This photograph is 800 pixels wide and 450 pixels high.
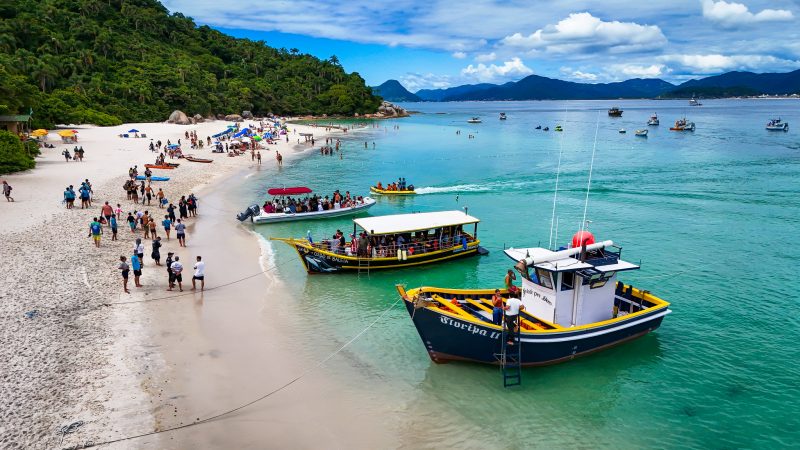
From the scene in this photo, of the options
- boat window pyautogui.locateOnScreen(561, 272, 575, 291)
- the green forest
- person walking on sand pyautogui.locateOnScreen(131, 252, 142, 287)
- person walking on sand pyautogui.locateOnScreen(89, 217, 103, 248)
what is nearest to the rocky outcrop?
the green forest

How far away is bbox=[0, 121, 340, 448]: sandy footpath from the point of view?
11805mm

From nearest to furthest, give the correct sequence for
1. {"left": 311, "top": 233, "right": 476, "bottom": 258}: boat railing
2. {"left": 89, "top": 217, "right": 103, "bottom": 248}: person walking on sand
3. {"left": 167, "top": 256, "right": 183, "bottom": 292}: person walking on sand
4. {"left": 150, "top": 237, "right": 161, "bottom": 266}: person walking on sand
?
1. {"left": 167, "top": 256, "right": 183, "bottom": 292}: person walking on sand
2. {"left": 150, "top": 237, "right": 161, "bottom": 266}: person walking on sand
3. {"left": 89, "top": 217, "right": 103, "bottom": 248}: person walking on sand
4. {"left": 311, "top": 233, "right": 476, "bottom": 258}: boat railing

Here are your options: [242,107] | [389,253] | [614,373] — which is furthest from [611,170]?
[242,107]

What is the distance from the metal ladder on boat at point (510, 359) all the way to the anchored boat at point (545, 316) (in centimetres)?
3

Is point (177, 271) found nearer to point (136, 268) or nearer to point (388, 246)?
point (136, 268)

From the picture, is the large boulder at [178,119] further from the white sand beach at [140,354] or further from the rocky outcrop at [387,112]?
the rocky outcrop at [387,112]

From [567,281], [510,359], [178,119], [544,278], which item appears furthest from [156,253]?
[178,119]

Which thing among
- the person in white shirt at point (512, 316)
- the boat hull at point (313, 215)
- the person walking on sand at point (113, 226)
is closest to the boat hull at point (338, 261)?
the person walking on sand at point (113, 226)

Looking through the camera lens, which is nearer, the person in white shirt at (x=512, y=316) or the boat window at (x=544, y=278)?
the person in white shirt at (x=512, y=316)

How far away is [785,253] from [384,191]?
29.0 meters

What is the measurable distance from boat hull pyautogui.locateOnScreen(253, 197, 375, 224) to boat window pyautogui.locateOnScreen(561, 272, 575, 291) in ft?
71.7

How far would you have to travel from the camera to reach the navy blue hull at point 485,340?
48.9 ft

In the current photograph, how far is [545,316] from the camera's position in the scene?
16203mm

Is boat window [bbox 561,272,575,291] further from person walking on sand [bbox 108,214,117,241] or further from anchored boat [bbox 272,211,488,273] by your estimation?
person walking on sand [bbox 108,214,117,241]
